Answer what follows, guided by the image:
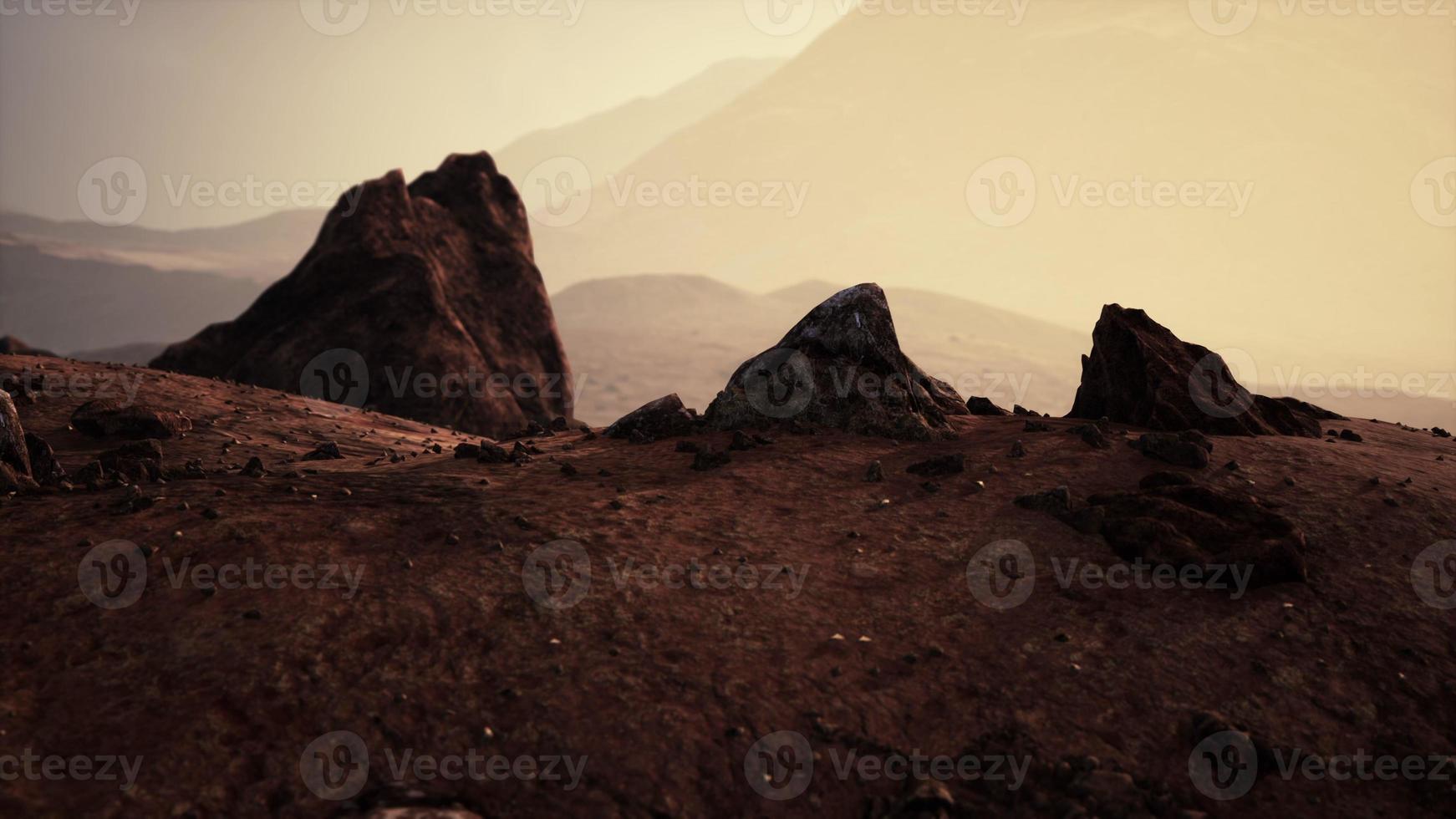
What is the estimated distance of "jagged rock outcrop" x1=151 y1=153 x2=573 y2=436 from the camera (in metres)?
24.6

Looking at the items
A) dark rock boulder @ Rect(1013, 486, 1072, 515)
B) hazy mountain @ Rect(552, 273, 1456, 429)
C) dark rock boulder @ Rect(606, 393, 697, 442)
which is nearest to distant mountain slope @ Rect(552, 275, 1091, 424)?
hazy mountain @ Rect(552, 273, 1456, 429)

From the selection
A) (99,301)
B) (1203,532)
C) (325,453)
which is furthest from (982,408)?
(99,301)

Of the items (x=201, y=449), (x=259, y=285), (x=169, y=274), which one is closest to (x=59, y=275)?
(x=169, y=274)

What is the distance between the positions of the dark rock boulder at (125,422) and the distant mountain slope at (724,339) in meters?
51.0

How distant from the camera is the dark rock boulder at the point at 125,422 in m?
13.1

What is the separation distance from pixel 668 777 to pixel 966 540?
415 centimetres

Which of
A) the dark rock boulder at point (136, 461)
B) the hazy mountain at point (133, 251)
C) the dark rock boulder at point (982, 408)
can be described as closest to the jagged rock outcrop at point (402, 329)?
the dark rock boulder at point (136, 461)

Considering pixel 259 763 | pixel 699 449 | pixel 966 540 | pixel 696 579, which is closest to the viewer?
pixel 259 763

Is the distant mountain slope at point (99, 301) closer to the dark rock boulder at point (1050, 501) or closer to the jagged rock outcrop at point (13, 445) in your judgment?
the jagged rock outcrop at point (13, 445)

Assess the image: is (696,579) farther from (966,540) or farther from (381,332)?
(381,332)

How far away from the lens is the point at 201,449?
42.4 feet

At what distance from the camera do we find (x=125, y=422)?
13172 mm

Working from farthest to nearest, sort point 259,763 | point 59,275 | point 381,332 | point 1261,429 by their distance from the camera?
point 59,275 → point 381,332 → point 1261,429 → point 259,763

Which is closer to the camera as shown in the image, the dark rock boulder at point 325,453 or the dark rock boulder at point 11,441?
the dark rock boulder at point 11,441
